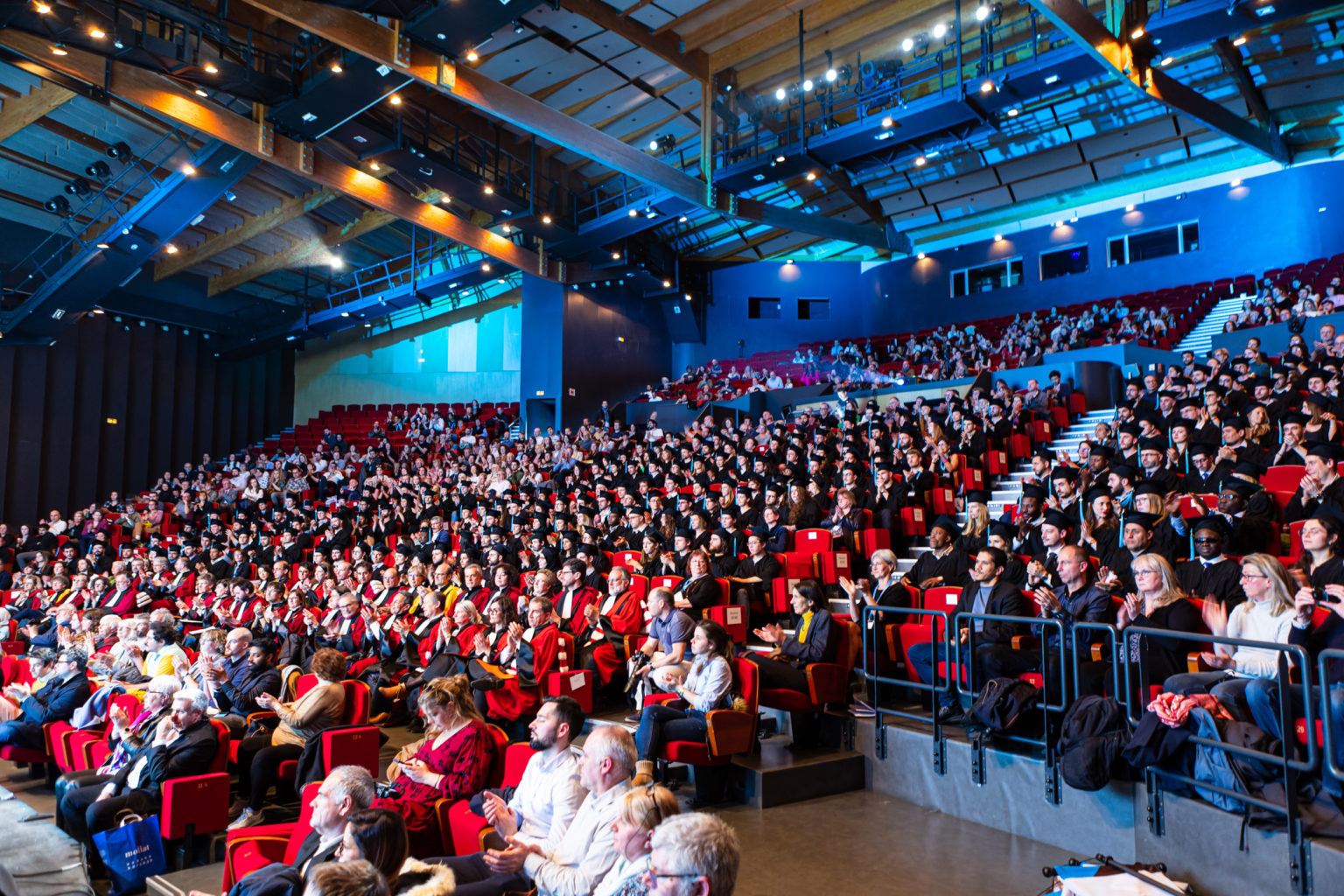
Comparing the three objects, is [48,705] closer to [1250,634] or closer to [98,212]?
[1250,634]

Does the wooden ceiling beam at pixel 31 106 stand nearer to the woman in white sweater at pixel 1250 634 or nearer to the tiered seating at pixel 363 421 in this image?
the tiered seating at pixel 363 421

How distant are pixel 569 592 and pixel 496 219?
10104 millimetres

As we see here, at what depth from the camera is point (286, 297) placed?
21641 millimetres

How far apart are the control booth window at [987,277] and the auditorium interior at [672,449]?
11 cm

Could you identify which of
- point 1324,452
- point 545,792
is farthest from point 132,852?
point 1324,452

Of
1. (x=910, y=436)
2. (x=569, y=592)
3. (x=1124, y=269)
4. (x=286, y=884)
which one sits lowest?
(x=286, y=884)

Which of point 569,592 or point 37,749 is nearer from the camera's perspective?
point 37,749

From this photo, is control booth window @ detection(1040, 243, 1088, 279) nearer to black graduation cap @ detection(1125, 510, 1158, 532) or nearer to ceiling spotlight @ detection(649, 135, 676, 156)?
ceiling spotlight @ detection(649, 135, 676, 156)

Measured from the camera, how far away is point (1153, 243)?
17.9 m

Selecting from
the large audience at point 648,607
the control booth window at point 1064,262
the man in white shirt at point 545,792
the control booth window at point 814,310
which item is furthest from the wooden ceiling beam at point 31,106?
the control booth window at point 1064,262

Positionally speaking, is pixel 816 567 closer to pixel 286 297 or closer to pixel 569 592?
pixel 569 592

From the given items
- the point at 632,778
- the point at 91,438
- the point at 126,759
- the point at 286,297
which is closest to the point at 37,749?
the point at 126,759

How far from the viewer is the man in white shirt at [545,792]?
3420mm

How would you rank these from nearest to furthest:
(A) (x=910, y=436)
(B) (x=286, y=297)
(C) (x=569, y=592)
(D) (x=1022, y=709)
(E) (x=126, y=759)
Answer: (D) (x=1022, y=709) < (E) (x=126, y=759) < (C) (x=569, y=592) < (A) (x=910, y=436) < (B) (x=286, y=297)
